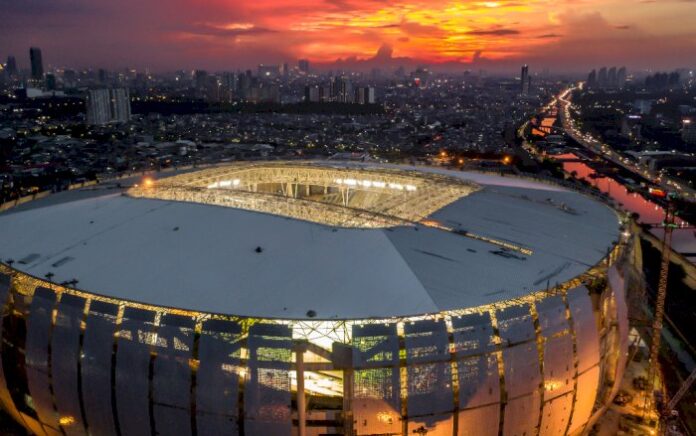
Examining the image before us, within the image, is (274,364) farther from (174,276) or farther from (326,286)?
(174,276)

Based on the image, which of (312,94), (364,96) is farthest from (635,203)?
(312,94)

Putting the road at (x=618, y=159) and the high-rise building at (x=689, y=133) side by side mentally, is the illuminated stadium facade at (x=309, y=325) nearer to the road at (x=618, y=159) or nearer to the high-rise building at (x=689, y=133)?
the road at (x=618, y=159)

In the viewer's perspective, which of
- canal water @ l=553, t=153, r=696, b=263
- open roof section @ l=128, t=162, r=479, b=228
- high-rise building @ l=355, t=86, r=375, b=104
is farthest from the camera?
high-rise building @ l=355, t=86, r=375, b=104

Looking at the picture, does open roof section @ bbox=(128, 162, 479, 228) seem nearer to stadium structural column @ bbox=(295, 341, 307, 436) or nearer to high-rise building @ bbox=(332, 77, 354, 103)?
stadium structural column @ bbox=(295, 341, 307, 436)

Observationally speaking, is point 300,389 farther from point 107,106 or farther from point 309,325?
point 107,106

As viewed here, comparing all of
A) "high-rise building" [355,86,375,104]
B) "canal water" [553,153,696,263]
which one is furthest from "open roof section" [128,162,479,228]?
"high-rise building" [355,86,375,104]

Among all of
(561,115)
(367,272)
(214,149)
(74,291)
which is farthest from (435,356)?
(561,115)
